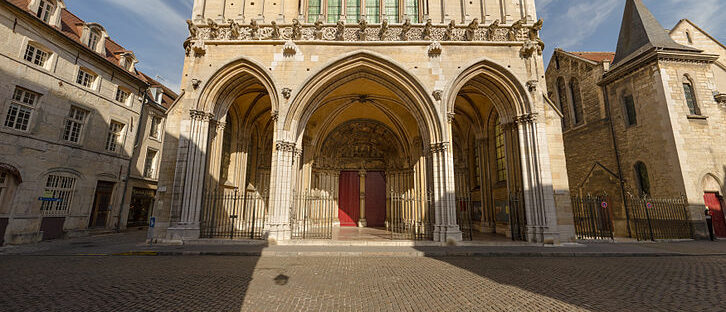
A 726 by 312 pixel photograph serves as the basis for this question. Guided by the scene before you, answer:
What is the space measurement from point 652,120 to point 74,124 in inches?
1084

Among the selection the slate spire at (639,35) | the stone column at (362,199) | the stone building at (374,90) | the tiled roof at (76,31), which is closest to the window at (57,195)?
the tiled roof at (76,31)

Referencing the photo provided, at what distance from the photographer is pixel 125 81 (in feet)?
51.2

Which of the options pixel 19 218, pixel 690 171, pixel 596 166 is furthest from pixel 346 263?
pixel 596 166

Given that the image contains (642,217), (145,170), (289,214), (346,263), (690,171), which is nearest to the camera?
(346,263)

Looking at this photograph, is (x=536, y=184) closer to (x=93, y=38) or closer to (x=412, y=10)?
(x=412, y=10)

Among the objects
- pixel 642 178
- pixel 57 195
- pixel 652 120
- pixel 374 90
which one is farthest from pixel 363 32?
pixel 57 195

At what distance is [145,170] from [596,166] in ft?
88.9

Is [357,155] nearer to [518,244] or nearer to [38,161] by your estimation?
[518,244]

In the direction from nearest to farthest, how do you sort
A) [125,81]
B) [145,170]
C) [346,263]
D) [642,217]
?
1. [346,263]
2. [642,217]
3. [125,81]
4. [145,170]

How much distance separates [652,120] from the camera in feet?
42.5

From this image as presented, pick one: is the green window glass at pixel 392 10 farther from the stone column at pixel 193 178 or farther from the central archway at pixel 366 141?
the stone column at pixel 193 178

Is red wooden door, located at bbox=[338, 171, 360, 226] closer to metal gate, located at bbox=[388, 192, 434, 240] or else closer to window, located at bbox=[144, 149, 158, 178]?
metal gate, located at bbox=[388, 192, 434, 240]

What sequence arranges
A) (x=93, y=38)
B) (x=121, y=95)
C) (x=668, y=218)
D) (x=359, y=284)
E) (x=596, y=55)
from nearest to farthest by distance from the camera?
(x=359, y=284) < (x=668, y=218) < (x=93, y=38) < (x=121, y=95) < (x=596, y=55)

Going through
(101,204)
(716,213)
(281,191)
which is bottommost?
(716,213)
